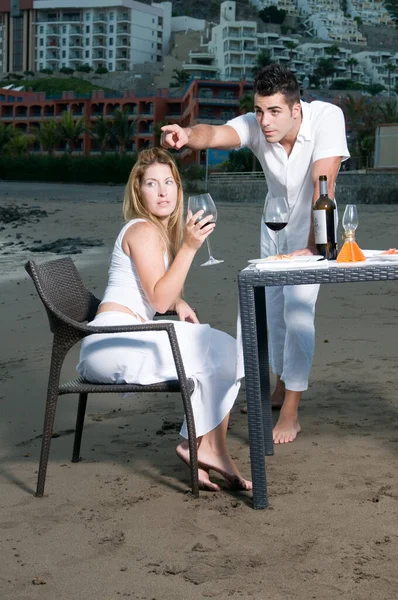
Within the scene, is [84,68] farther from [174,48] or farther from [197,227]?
[197,227]

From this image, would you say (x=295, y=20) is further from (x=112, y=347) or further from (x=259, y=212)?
(x=112, y=347)

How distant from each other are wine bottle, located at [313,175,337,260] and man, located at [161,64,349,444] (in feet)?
1.56

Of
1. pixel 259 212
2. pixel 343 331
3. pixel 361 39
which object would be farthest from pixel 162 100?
pixel 361 39

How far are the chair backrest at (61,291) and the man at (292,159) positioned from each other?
2.51 feet

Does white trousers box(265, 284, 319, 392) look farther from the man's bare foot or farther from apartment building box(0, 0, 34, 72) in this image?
apartment building box(0, 0, 34, 72)

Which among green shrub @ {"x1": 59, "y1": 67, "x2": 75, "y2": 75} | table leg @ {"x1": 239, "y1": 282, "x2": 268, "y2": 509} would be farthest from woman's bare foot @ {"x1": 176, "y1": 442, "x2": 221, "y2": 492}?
green shrub @ {"x1": 59, "y1": 67, "x2": 75, "y2": 75}

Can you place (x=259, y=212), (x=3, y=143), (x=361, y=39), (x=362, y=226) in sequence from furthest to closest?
(x=361, y=39), (x=3, y=143), (x=259, y=212), (x=362, y=226)

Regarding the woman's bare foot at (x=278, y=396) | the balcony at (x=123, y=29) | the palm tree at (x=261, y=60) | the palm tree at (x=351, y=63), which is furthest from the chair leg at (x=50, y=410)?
the balcony at (x=123, y=29)

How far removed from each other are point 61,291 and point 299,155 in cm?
128

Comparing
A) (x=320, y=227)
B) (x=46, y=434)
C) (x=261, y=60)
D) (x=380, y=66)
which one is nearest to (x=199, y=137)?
(x=320, y=227)

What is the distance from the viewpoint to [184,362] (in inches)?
140

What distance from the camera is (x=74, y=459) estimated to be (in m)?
4.04

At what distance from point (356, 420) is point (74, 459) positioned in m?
1.39

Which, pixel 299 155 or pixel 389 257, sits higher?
pixel 299 155
